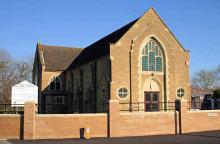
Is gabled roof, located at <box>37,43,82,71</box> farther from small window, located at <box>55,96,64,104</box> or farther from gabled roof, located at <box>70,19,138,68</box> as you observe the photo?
gabled roof, located at <box>70,19,138,68</box>

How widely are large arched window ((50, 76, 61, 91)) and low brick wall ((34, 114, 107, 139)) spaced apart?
2933 cm

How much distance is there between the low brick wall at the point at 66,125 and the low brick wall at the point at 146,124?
59.7 inches

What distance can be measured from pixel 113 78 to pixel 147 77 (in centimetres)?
401

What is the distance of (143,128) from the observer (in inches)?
1048

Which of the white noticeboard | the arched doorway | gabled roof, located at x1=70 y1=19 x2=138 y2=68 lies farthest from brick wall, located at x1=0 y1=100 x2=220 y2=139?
gabled roof, located at x1=70 y1=19 x2=138 y2=68

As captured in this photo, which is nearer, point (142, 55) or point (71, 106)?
point (142, 55)

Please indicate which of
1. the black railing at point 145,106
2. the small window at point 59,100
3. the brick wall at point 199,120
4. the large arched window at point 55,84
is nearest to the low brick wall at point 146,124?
the brick wall at point 199,120

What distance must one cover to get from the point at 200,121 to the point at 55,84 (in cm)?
3012

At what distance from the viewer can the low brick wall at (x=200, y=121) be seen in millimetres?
27984

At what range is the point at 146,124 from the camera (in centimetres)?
2673

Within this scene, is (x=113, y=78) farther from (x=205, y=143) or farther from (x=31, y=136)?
(x=205, y=143)

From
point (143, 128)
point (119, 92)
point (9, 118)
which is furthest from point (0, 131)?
point (119, 92)

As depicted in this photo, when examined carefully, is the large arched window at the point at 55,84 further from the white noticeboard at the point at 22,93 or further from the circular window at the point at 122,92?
the white noticeboard at the point at 22,93

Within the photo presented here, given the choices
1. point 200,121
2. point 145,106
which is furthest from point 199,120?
point 145,106
